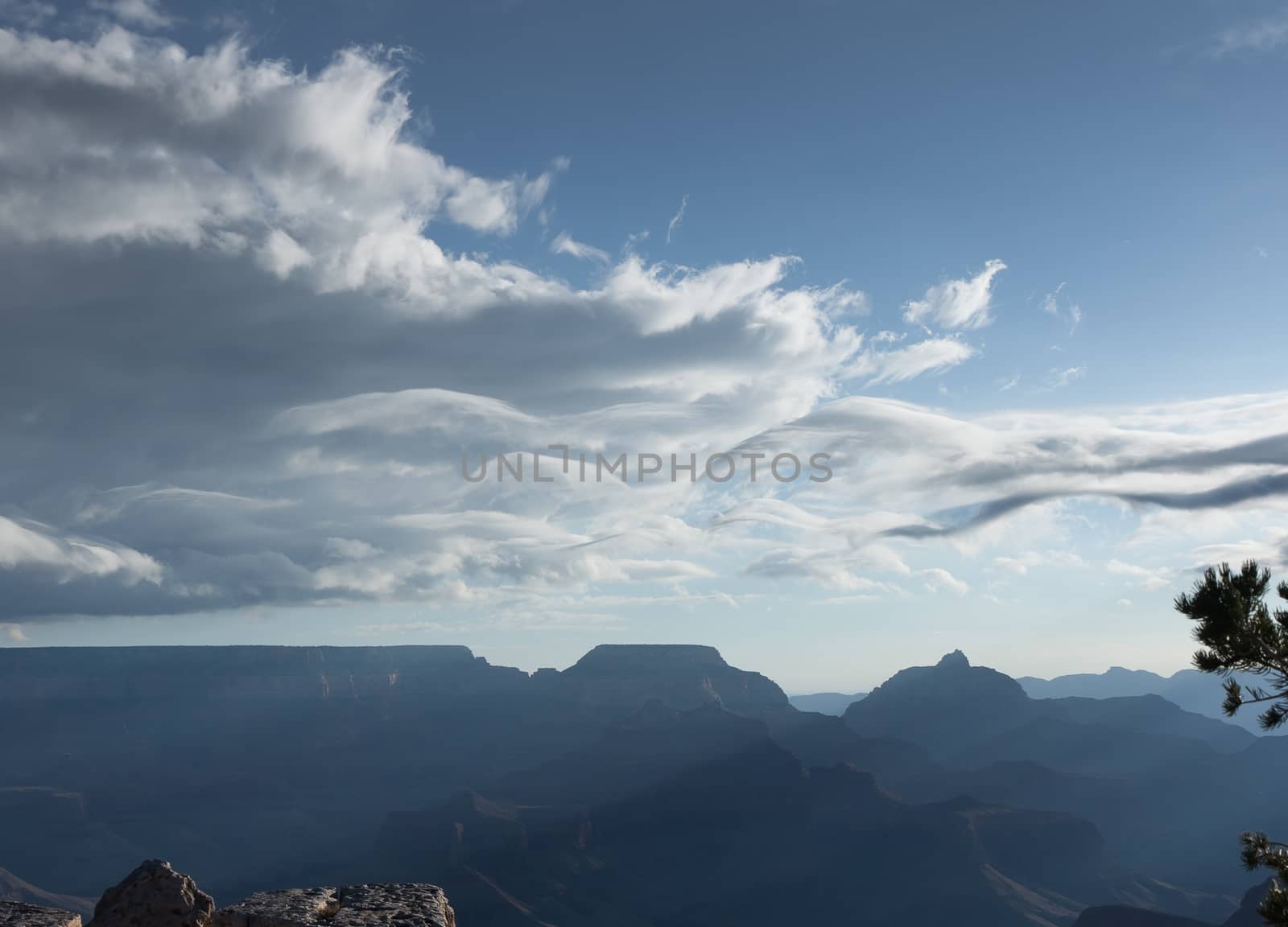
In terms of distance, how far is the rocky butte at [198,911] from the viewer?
30.5ft

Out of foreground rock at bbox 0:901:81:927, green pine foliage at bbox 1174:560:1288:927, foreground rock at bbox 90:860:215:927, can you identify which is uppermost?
green pine foliage at bbox 1174:560:1288:927

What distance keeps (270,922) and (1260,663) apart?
16.7m

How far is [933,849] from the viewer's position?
573ft

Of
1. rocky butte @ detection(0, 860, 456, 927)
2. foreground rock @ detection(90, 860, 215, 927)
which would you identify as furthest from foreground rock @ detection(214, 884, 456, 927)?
foreground rock @ detection(90, 860, 215, 927)

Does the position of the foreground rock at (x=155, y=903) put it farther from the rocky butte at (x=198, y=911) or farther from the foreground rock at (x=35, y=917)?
the foreground rock at (x=35, y=917)

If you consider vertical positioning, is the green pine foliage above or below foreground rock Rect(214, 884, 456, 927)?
above

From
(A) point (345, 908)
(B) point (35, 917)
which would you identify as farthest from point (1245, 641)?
(B) point (35, 917)

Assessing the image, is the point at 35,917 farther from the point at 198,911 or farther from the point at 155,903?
the point at 198,911

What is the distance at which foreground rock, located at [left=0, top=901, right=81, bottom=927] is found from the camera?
9.48 m

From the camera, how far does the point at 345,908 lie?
9977 mm

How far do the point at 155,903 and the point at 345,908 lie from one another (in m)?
1.94

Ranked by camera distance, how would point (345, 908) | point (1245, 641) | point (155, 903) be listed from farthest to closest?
point (1245, 641) < point (345, 908) < point (155, 903)

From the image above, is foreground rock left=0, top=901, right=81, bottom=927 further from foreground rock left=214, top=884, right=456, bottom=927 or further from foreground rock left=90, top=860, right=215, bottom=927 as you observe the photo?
foreground rock left=214, top=884, right=456, bottom=927

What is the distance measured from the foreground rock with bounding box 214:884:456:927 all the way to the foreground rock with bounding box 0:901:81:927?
1.67m
